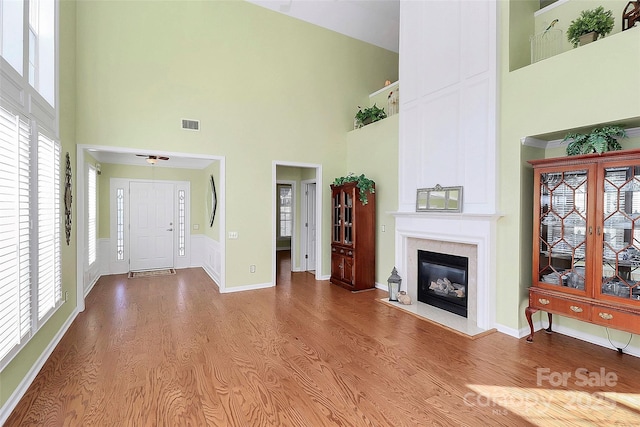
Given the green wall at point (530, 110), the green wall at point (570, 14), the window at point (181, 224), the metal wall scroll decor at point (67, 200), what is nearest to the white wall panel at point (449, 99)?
the green wall at point (530, 110)

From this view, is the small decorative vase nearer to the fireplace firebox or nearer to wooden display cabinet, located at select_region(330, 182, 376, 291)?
the fireplace firebox

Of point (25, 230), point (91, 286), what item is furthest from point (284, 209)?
point (25, 230)

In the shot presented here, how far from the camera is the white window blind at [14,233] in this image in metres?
2.03

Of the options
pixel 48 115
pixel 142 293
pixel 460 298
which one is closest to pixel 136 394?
pixel 48 115

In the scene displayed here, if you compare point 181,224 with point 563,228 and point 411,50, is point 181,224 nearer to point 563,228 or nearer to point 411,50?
point 411,50

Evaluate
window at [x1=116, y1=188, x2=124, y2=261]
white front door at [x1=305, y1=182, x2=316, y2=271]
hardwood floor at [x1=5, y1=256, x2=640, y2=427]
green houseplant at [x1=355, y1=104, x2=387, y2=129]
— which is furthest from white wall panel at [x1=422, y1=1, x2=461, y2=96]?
window at [x1=116, y1=188, x2=124, y2=261]

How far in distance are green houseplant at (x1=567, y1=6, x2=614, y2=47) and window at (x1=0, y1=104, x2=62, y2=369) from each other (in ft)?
16.5

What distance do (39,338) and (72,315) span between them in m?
1.38

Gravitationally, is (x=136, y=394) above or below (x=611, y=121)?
below

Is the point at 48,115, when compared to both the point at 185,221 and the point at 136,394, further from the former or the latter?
the point at 185,221

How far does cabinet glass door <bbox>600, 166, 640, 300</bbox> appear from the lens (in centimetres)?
266

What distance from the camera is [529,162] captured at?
3.26 metres

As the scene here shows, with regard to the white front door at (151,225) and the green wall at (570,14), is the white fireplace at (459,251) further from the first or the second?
the white front door at (151,225)

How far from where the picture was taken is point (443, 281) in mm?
4391
